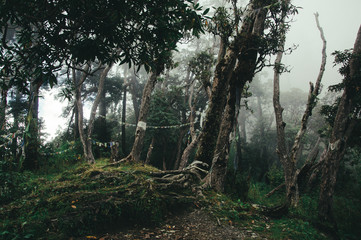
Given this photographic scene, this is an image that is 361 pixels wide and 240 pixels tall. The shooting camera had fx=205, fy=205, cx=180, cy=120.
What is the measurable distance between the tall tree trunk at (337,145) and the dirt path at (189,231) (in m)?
4.45

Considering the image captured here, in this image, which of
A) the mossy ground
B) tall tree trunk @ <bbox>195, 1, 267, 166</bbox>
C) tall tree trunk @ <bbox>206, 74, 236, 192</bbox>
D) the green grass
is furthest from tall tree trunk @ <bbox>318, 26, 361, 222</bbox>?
the green grass

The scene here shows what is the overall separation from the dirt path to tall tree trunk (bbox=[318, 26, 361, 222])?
445 cm

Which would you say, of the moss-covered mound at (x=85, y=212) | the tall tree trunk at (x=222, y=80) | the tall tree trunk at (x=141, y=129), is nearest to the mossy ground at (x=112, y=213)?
the moss-covered mound at (x=85, y=212)

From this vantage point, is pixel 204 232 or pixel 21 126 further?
pixel 21 126

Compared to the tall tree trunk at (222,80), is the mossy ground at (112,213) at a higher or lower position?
lower

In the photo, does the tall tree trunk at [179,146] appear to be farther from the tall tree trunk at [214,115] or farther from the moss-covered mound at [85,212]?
the moss-covered mound at [85,212]

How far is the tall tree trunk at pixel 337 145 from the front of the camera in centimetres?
649

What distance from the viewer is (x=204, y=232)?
3463 mm

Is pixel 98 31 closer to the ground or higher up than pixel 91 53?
higher up

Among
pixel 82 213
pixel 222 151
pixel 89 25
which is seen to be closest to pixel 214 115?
pixel 222 151

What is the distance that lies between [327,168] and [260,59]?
4336 mm

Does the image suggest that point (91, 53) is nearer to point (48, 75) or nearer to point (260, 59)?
point (48, 75)

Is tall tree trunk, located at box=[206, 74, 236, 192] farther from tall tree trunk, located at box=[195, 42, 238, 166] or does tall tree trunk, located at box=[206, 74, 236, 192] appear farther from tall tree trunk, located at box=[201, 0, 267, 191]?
tall tree trunk, located at box=[195, 42, 238, 166]

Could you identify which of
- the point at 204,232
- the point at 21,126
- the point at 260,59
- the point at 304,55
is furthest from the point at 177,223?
the point at 304,55
